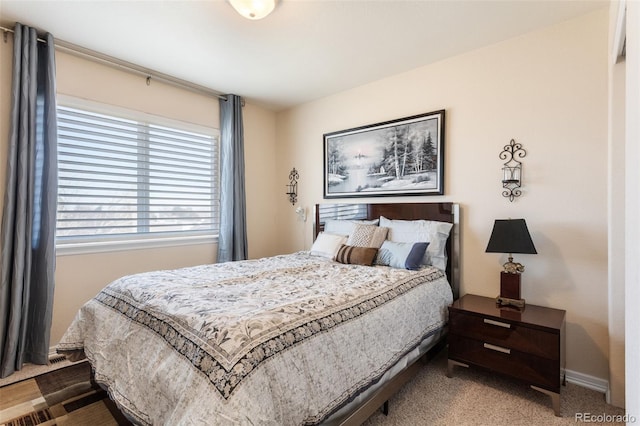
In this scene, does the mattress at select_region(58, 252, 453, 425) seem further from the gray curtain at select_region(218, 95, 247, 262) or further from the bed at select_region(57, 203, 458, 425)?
the gray curtain at select_region(218, 95, 247, 262)

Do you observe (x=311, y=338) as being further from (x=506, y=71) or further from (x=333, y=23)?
(x=506, y=71)

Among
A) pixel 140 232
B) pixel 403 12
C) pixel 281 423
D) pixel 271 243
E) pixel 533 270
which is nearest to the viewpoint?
pixel 281 423

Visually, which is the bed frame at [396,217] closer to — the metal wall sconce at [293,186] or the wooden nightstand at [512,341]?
the wooden nightstand at [512,341]

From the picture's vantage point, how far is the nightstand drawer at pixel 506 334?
Result: 1.86 meters

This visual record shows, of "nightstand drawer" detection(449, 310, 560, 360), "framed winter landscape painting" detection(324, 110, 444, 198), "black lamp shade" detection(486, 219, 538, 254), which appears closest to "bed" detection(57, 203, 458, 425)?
"nightstand drawer" detection(449, 310, 560, 360)

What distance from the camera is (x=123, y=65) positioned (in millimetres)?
2906

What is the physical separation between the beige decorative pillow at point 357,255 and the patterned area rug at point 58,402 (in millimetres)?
1827

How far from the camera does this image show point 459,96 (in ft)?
9.09

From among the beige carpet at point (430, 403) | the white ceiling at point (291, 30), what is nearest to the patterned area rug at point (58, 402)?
the beige carpet at point (430, 403)

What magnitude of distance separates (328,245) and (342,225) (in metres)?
0.32

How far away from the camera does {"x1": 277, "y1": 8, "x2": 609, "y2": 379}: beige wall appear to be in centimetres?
215

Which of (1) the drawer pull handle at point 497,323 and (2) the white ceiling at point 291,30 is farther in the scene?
(2) the white ceiling at point 291,30

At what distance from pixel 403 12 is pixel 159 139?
8.62 feet

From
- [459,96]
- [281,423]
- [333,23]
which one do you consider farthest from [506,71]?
[281,423]
